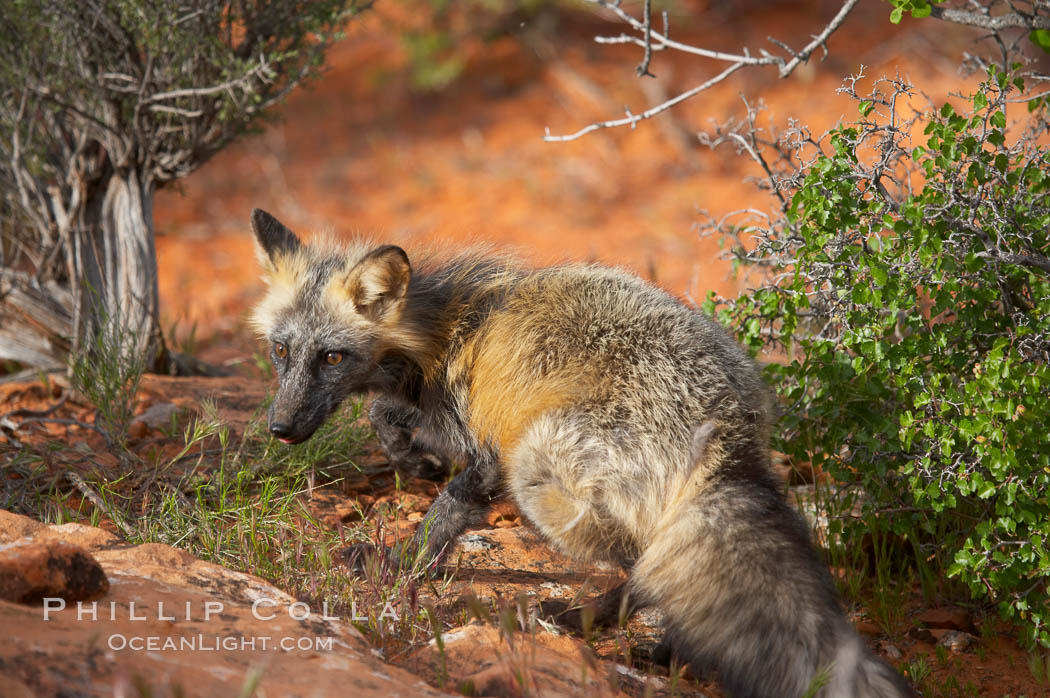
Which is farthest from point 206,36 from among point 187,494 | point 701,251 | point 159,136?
point 701,251

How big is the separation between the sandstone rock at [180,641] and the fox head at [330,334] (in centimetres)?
105

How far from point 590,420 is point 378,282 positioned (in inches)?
50.7

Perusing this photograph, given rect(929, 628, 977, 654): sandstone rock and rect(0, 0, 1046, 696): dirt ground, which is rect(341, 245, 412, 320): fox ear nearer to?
rect(929, 628, 977, 654): sandstone rock

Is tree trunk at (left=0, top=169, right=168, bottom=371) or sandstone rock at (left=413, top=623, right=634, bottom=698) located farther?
tree trunk at (left=0, top=169, right=168, bottom=371)

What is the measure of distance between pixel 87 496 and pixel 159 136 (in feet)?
9.07

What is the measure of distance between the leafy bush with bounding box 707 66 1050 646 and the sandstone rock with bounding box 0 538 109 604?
9.76ft

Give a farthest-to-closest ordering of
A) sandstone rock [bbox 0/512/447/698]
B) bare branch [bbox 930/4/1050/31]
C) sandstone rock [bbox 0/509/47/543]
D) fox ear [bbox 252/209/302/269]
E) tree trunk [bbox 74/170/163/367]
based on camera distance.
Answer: tree trunk [bbox 74/170/163/367]
fox ear [bbox 252/209/302/269]
bare branch [bbox 930/4/1050/31]
sandstone rock [bbox 0/509/47/543]
sandstone rock [bbox 0/512/447/698]

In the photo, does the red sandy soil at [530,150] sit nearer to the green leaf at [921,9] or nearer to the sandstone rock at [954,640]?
the sandstone rock at [954,640]

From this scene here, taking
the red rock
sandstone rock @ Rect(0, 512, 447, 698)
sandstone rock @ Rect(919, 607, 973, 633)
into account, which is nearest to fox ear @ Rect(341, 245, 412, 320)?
sandstone rock @ Rect(0, 512, 447, 698)

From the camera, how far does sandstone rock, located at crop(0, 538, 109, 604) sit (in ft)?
9.36

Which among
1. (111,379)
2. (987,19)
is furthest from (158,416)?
(987,19)

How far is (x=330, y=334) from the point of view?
4434 millimetres

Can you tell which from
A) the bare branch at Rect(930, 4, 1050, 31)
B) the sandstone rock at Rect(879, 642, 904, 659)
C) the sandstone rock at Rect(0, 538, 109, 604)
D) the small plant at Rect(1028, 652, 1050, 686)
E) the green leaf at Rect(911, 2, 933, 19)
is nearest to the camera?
the sandstone rock at Rect(0, 538, 109, 604)

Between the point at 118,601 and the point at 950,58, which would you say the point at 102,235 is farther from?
the point at 950,58
